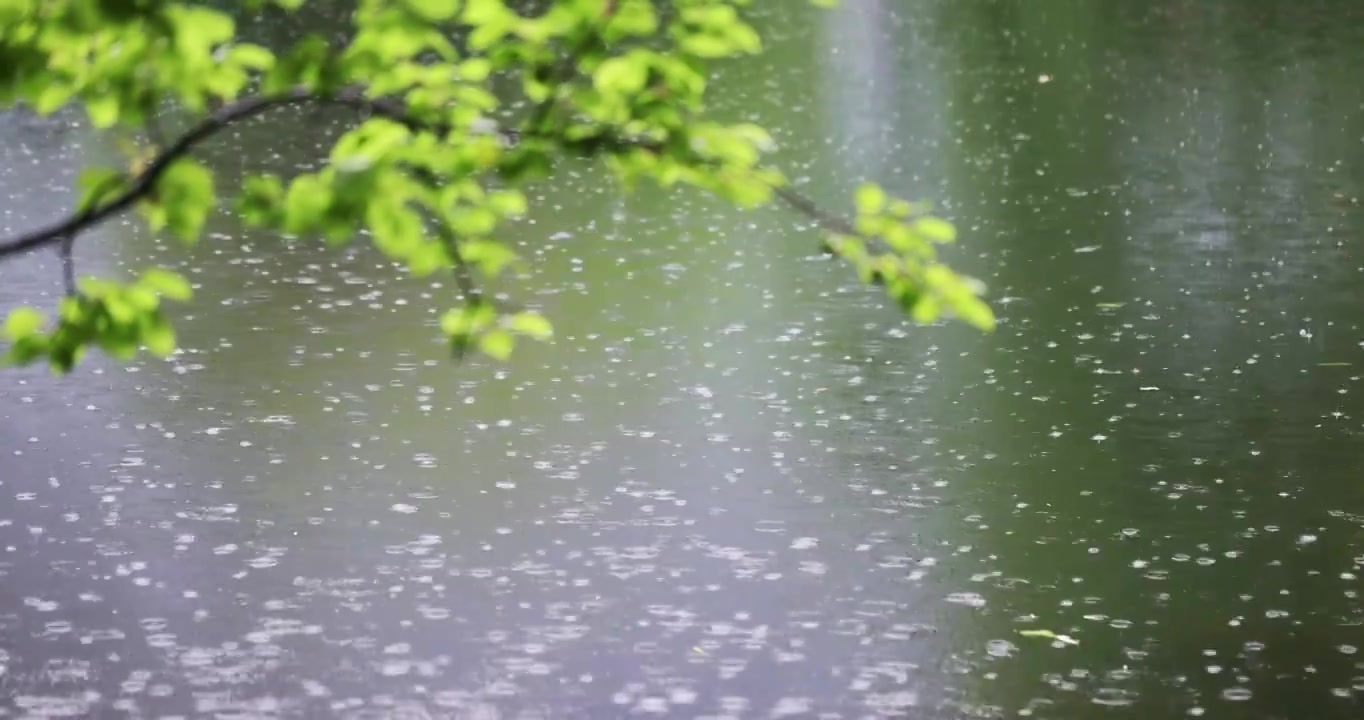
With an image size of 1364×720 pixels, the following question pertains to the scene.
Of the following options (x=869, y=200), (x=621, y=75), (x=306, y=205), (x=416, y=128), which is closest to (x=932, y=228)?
(x=869, y=200)

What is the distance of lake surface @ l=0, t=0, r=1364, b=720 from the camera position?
5.67 metres

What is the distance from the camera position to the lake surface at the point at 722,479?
5668 mm

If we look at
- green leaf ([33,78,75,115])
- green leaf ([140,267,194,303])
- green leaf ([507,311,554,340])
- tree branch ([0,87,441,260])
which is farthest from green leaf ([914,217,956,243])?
green leaf ([33,78,75,115])

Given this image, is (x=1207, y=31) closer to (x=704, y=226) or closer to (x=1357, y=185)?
(x=1357, y=185)

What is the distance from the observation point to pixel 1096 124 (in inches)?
600

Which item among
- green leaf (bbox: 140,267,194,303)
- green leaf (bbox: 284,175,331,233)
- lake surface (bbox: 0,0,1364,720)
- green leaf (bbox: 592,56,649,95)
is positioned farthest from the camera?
lake surface (bbox: 0,0,1364,720)

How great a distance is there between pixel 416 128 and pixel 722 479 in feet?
13.8

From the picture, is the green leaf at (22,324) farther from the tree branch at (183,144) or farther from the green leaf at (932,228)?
the green leaf at (932,228)

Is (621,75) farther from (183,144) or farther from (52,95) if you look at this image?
(52,95)

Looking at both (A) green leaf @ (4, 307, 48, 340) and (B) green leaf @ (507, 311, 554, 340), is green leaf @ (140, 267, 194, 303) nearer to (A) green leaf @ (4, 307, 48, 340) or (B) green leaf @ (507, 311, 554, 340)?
(A) green leaf @ (4, 307, 48, 340)

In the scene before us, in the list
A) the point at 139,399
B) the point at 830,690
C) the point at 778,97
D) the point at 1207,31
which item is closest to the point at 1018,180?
the point at 778,97

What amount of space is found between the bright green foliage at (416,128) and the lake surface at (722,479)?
7.78 ft

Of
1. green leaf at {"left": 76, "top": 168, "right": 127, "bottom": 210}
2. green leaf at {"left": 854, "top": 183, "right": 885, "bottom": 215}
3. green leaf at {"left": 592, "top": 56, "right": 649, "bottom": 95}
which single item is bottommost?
green leaf at {"left": 76, "top": 168, "right": 127, "bottom": 210}

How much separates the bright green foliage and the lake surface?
2370 millimetres
